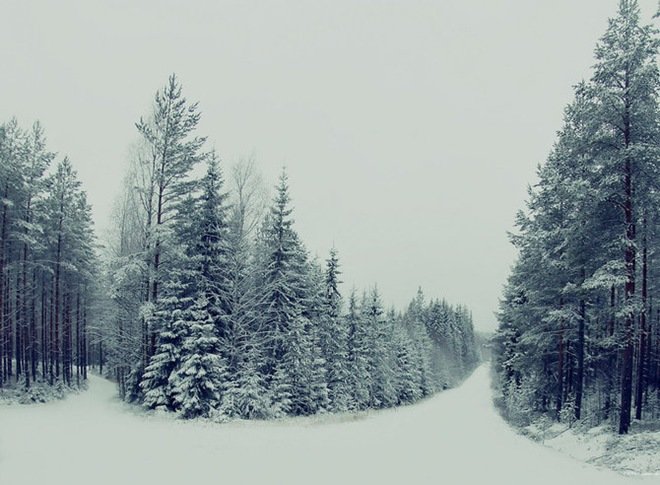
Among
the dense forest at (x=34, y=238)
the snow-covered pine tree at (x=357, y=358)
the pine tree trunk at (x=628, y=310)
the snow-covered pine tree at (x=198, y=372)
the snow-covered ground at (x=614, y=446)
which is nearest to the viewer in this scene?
the snow-covered ground at (x=614, y=446)

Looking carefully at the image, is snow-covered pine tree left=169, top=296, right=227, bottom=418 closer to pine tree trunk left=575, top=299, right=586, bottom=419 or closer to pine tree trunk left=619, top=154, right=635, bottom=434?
pine tree trunk left=619, top=154, right=635, bottom=434

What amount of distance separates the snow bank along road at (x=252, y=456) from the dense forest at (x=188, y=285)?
383 cm

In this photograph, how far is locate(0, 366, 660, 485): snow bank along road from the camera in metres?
9.97

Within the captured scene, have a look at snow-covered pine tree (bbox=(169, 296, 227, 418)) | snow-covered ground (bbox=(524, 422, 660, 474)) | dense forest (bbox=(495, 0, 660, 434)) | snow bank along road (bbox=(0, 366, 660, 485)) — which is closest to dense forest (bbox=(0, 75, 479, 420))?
snow-covered pine tree (bbox=(169, 296, 227, 418))

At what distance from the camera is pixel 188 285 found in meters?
23.1

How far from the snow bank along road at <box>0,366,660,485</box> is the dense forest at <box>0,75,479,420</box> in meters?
3.83

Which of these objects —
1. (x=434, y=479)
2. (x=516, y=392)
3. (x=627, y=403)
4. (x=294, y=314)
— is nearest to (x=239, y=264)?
(x=294, y=314)

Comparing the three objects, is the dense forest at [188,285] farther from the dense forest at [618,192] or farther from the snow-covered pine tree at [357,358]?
the dense forest at [618,192]

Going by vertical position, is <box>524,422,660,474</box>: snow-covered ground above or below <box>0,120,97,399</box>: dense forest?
below

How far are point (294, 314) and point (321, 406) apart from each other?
22.4ft

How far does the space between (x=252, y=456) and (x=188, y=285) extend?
12.4 m

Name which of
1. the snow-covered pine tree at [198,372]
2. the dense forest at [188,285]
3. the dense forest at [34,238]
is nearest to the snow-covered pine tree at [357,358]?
the dense forest at [188,285]

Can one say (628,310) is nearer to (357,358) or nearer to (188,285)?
(188,285)

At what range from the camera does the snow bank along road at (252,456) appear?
32.7 ft
